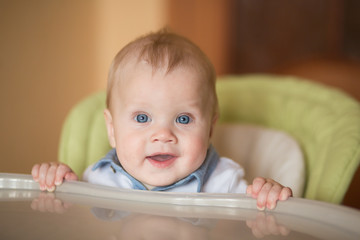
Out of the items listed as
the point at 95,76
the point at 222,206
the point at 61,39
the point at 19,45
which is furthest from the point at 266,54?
the point at 222,206

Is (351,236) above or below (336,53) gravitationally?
above

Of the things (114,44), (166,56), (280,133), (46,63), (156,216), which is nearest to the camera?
(156,216)

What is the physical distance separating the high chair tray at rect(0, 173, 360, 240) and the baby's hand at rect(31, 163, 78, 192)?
15 mm

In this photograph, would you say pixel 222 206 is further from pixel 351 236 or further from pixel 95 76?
pixel 95 76

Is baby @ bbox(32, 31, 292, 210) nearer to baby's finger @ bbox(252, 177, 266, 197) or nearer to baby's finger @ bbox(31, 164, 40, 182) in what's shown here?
baby's finger @ bbox(31, 164, 40, 182)

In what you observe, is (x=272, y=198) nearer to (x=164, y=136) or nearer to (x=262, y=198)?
(x=262, y=198)

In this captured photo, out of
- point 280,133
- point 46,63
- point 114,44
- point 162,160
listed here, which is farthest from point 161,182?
point 114,44

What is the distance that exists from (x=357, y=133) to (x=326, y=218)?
0.42 meters

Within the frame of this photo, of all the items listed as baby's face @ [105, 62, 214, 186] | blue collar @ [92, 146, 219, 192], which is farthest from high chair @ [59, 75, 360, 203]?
baby's face @ [105, 62, 214, 186]

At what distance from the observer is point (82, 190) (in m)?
0.73

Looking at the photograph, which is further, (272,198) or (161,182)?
(161,182)

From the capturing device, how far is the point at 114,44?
86.6 inches

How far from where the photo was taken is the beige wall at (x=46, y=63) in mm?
1676

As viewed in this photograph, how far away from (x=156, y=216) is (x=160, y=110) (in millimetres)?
241
